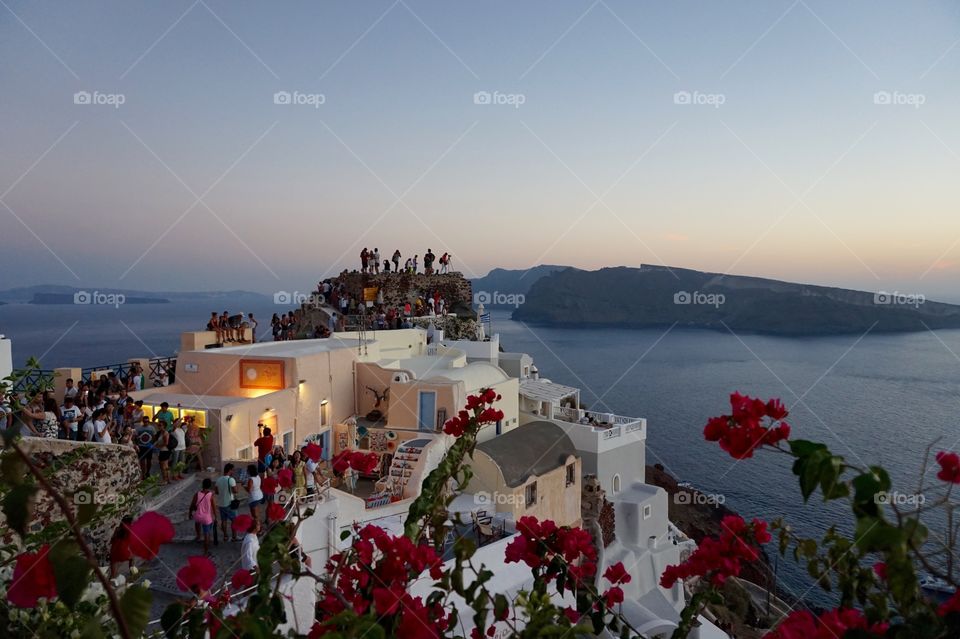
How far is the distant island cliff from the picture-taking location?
11894cm

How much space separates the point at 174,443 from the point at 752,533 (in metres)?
9.60

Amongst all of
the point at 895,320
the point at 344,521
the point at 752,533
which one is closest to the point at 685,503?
the point at 344,521

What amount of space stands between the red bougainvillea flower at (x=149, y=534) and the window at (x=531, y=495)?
14299 mm

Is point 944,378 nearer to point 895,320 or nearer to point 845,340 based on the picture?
point 845,340

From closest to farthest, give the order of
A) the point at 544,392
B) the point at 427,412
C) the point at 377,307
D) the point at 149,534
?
the point at 149,534, the point at 427,412, the point at 544,392, the point at 377,307

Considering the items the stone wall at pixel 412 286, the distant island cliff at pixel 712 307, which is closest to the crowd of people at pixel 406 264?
the stone wall at pixel 412 286

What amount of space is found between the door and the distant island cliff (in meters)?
91.6

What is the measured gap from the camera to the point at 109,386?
1295cm

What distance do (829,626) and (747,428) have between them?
73 centimetres

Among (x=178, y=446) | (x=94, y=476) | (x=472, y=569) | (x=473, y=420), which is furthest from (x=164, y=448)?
→ (x=472, y=569)

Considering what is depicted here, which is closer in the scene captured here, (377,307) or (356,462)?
(356,462)

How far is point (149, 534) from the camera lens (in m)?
1.66

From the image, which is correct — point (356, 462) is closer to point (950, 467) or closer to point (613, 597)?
point (613, 597)

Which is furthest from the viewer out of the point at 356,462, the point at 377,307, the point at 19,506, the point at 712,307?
the point at 712,307
